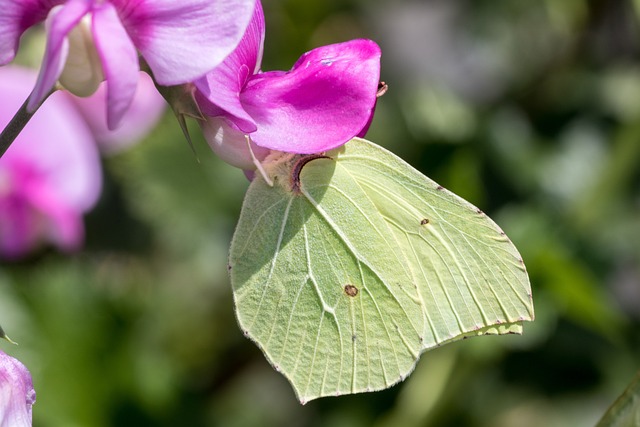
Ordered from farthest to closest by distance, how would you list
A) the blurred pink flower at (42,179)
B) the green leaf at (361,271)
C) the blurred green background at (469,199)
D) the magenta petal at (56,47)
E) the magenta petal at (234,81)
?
1. the blurred green background at (469,199)
2. the blurred pink flower at (42,179)
3. the green leaf at (361,271)
4. the magenta petal at (234,81)
5. the magenta petal at (56,47)

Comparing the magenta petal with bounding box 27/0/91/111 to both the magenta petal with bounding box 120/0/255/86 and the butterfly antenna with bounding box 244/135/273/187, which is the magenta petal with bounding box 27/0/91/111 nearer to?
the magenta petal with bounding box 120/0/255/86

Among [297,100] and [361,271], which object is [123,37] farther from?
[361,271]

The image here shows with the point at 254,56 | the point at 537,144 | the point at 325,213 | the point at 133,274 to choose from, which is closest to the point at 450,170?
the point at 537,144

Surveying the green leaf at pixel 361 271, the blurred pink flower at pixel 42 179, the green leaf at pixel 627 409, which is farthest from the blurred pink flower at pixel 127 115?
the green leaf at pixel 627 409

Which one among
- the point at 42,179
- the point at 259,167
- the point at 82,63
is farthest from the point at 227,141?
the point at 42,179

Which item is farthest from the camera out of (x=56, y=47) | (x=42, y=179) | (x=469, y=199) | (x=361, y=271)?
(x=469, y=199)

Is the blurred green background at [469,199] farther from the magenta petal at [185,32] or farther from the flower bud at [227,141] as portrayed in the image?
the magenta petal at [185,32]

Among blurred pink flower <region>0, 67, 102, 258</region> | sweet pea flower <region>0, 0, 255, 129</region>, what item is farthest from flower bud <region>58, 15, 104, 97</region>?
blurred pink flower <region>0, 67, 102, 258</region>
